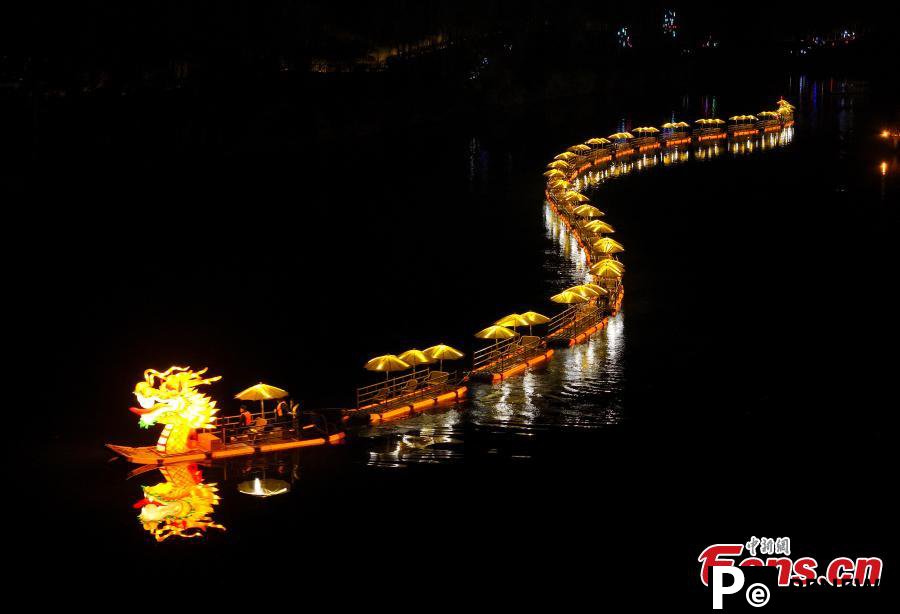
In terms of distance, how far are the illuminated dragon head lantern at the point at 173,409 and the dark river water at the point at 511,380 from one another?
1.37 metres

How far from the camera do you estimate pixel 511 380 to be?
44.2 m

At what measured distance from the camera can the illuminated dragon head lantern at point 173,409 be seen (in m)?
35.4

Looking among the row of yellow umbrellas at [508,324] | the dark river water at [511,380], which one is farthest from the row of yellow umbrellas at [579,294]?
the row of yellow umbrellas at [508,324]

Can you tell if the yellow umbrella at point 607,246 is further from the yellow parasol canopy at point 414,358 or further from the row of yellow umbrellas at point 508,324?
the yellow parasol canopy at point 414,358

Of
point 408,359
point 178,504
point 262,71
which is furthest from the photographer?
point 262,71

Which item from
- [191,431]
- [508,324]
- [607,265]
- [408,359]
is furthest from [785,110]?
[191,431]

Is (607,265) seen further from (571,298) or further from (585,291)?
(571,298)

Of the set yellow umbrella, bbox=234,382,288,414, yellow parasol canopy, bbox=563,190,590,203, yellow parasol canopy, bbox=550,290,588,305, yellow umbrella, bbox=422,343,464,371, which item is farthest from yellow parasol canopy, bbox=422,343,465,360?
yellow parasol canopy, bbox=563,190,590,203

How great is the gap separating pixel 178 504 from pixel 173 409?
349cm

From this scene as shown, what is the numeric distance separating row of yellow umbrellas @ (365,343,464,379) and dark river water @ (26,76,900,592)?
1.99 m

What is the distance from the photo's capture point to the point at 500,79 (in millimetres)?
151125

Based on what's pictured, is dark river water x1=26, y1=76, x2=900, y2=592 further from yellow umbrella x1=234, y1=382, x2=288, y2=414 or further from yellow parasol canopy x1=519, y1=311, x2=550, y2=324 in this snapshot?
yellow umbrella x1=234, y1=382, x2=288, y2=414

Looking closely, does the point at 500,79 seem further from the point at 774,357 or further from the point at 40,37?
the point at 774,357

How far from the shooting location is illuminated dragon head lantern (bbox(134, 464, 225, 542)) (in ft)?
104
